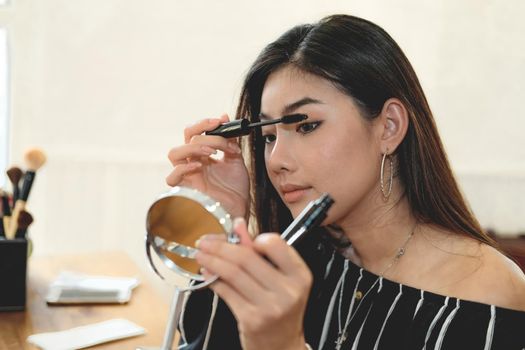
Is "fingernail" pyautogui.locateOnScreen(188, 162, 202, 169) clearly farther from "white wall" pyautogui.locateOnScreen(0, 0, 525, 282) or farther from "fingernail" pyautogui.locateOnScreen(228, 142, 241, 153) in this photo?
"white wall" pyautogui.locateOnScreen(0, 0, 525, 282)

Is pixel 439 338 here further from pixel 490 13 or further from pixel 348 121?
pixel 490 13

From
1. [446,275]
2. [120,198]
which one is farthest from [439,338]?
[120,198]

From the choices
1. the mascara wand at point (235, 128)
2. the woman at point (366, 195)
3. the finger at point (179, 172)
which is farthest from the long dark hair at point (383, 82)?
the finger at point (179, 172)

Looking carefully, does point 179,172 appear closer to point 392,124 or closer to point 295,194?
point 295,194

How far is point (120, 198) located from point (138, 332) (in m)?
1.45

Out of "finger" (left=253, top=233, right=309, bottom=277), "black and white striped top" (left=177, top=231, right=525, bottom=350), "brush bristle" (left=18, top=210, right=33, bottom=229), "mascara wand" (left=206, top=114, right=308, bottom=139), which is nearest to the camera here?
"finger" (left=253, top=233, right=309, bottom=277)

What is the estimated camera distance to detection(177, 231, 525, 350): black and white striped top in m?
0.98

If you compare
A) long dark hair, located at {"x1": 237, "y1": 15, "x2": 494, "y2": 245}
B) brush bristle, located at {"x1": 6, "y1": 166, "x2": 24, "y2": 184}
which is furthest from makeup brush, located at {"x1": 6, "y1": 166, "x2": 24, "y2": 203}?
long dark hair, located at {"x1": 237, "y1": 15, "x2": 494, "y2": 245}

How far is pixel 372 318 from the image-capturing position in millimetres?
1104

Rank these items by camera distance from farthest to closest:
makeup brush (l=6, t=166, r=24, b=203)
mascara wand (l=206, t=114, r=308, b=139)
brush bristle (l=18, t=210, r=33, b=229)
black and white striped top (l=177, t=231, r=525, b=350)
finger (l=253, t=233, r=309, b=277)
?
makeup brush (l=6, t=166, r=24, b=203) → brush bristle (l=18, t=210, r=33, b=229) → mascara wand (l=206, t=114, r=308, b=139) → black and white striped top (l=177, t=231, r=525, b=350) → finger (l=253, t=233, r=309, b=277)

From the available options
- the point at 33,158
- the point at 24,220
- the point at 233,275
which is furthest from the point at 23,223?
the point at 233,275

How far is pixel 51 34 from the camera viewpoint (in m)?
2.28

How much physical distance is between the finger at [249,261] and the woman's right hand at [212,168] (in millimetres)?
528

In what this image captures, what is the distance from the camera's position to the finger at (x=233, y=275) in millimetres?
585
